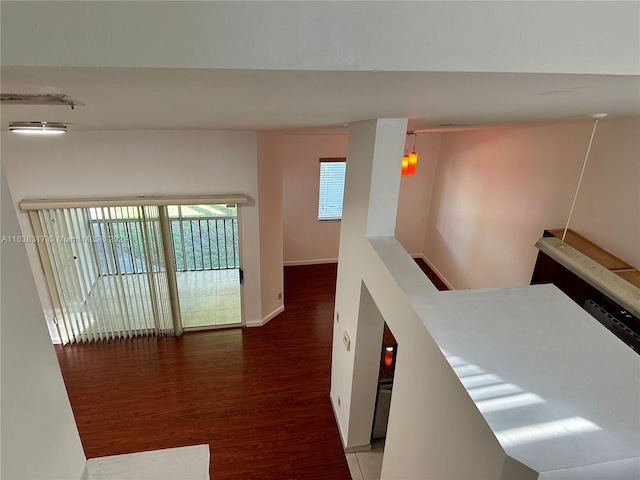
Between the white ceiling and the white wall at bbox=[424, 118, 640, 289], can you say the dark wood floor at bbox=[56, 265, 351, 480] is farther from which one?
the white ceiling

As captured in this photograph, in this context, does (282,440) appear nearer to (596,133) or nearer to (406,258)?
(406,258)

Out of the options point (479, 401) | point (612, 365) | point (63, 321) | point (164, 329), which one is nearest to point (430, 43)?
point (479, 401)

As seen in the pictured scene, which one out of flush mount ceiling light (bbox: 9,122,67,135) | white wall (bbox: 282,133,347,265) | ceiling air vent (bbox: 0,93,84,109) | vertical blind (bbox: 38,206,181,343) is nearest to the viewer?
ceiling air vent (bbox: 0,93,84,109)

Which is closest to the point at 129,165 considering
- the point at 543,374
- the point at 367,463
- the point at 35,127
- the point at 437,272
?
the point at 35,127

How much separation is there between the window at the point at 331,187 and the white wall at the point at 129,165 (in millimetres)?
2122

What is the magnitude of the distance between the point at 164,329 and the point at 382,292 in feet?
11.6

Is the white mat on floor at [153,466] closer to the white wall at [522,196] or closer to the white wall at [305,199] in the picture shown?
the white wall at [522,196]

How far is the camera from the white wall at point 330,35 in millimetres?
619

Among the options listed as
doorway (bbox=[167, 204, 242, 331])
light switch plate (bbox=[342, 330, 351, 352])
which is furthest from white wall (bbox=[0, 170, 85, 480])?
doorway (bbox=[167, 204, 242, 331])

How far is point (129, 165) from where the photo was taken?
3641 millimetres

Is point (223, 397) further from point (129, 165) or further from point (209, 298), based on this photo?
point (129, 165)

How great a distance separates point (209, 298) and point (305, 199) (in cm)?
228

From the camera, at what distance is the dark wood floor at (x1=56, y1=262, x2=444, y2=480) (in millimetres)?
3100

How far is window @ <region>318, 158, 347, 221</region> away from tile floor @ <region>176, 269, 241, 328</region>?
1.93 metres
